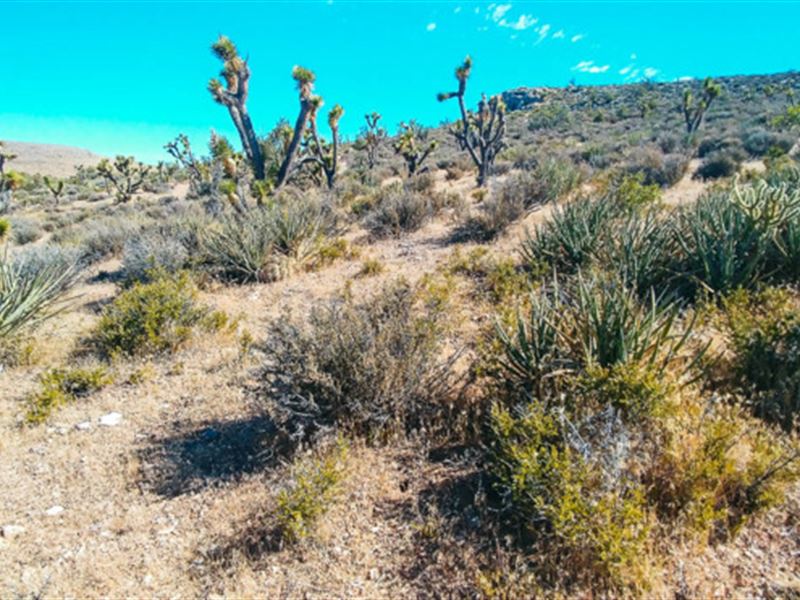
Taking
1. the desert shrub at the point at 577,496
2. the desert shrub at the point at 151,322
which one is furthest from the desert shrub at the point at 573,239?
the desert shrub at the point at 151,322

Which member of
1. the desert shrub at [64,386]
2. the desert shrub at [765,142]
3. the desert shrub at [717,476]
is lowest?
the desert shrub at [64,386]

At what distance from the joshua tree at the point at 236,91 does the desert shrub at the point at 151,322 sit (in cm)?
848

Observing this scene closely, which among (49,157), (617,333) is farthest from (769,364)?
(49,157)

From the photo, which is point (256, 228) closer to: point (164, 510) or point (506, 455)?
point (164, 510)

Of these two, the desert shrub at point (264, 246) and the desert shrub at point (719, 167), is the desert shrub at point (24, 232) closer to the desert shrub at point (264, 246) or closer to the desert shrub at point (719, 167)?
the desert shrub at point (264, 246)

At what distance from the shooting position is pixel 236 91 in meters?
13.1

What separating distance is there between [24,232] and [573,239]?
17950 mm

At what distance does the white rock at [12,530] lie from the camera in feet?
9.97

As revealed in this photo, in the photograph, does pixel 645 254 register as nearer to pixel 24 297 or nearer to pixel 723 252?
pixel 723 252

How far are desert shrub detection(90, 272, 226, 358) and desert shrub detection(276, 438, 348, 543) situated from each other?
3.38 m

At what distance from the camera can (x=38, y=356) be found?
218 inches

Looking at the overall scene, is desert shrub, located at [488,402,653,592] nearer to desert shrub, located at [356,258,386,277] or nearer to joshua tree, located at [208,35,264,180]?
desert shrub, located at [356,258,386,277]

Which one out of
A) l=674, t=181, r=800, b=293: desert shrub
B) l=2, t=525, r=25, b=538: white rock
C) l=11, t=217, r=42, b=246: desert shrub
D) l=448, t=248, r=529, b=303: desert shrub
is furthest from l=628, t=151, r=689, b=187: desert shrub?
l=11, t=217, r=42, b=246: desert shrub

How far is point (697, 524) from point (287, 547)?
2360 millimetres
